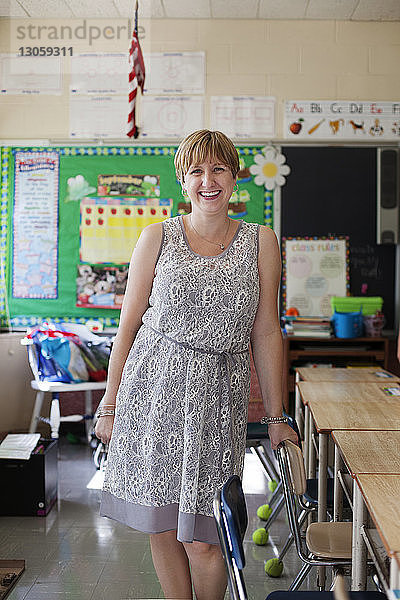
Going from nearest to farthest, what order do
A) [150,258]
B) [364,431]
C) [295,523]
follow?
1. [150,258]
2. [295,523]
3. [364,431]

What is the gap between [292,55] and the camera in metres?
5.45

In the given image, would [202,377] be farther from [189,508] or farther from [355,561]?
[355,561]

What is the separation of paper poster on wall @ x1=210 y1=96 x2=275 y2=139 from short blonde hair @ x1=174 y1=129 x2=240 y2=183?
355cm

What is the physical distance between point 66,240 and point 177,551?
3.81 metres

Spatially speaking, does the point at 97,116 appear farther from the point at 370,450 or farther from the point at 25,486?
the point at 370,450

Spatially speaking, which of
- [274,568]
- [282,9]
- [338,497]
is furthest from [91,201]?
[338,497]

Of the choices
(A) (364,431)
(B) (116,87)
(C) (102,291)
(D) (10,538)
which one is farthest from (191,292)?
(B) (116,87)

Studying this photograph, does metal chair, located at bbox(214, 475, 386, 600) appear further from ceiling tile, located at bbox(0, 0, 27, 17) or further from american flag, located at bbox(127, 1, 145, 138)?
ceiling tile, located at bbox(0, 0, 27, 17)

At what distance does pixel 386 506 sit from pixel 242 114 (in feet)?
14.2

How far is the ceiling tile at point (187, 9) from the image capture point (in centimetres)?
517

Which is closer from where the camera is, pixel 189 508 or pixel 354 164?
pixel 189 508

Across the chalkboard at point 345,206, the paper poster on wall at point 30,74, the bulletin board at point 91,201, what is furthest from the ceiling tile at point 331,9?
the paper poster on wall at point 30,74

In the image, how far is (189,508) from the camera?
6.21 feet

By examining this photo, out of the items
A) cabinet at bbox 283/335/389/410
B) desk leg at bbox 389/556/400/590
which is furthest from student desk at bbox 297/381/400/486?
cabinet at bbox 283/335/389/410
